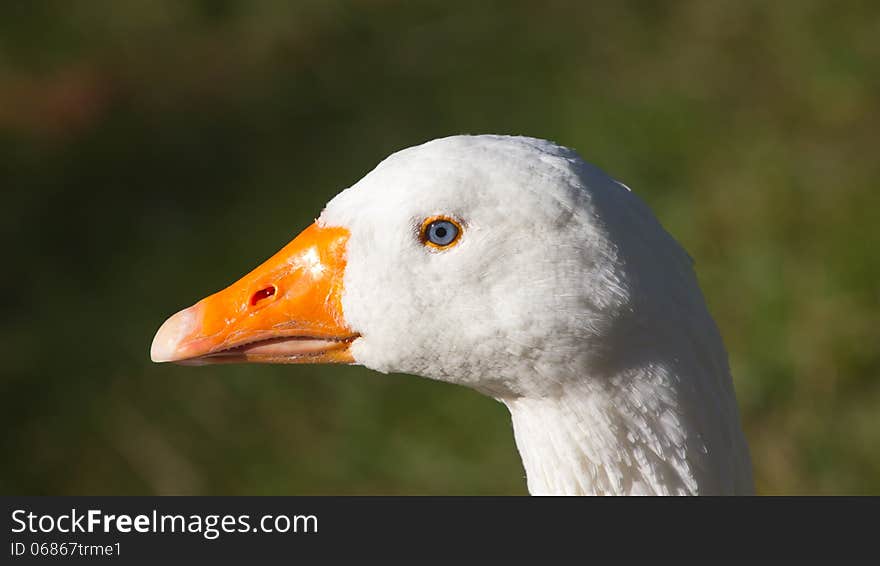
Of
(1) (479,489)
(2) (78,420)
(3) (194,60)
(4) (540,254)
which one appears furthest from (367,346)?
(3) (194,60)

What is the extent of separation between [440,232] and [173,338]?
2.16 ft

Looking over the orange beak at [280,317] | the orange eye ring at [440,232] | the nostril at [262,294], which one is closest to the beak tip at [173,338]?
the orange beak at [280,317]

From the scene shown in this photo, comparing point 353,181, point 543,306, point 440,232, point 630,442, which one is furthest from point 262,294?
point 353,181

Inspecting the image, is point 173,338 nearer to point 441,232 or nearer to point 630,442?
point 441,232

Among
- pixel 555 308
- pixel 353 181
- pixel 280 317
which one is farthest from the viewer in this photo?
pixel 353 181

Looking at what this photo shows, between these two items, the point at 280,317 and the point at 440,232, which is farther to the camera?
the point at 280,317

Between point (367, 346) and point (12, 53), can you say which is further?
point (12, 53)

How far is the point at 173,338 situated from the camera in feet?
7.46

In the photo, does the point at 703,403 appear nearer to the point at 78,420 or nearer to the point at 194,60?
the point at 78,420

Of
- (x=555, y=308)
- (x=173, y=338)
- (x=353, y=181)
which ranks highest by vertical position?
(x=353, y=181)

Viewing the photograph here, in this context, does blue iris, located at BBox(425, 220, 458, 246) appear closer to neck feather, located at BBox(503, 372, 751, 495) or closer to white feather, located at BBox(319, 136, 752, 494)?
white feather, located at BBox(319, 136, 752, 494)

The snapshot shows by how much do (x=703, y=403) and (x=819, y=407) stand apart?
2.36m

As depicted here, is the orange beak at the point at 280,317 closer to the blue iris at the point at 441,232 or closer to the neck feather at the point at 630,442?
the blue iris at the point at 441,232

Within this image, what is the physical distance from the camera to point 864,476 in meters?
3.98
